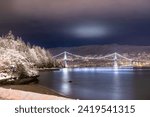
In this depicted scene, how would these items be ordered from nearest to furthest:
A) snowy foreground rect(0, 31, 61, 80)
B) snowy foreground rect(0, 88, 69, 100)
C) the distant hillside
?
snowy foreground rect(0, 88, 69, 100)
the distant hillside
snowy foreground rect(0, 31, 61, 80)

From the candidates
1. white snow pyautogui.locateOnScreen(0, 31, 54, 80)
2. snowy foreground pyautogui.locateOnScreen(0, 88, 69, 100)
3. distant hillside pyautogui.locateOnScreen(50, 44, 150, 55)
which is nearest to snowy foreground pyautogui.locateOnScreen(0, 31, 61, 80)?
white snow pyautogui.locateOnScreen(0, 31, 54, 80)

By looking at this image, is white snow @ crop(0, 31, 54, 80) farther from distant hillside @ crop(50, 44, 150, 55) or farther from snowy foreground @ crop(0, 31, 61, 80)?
distant hillside @ crop(50, 44, 150, 55)

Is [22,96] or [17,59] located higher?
[17,59]

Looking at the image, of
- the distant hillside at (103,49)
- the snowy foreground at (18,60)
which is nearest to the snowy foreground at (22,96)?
the distant hillside at (103,49)

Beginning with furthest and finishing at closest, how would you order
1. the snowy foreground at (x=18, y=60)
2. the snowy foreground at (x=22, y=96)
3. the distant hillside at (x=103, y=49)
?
the snowy foreground at (x=18, y=60), the distant hillside at (x=103, y=49), the snowy foreground at (x=22, y=96)

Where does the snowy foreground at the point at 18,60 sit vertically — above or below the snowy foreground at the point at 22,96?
above

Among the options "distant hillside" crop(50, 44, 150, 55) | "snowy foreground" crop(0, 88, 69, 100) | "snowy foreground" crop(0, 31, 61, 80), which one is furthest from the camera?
"snowy foreground" crop(0, 31, 61, 80)

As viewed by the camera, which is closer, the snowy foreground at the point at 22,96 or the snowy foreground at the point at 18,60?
the snowy foreground at the point at 22,96

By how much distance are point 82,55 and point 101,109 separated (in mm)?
3774

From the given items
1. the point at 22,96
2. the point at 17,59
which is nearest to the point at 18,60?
the point at 17,59

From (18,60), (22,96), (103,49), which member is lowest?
(22,96)

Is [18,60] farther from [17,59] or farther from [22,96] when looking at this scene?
[22,96]

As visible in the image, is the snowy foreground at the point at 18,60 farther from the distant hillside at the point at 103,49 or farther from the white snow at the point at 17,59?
the distant hillside at the point at 103,49

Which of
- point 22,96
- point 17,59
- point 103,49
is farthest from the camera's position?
point 17,59
